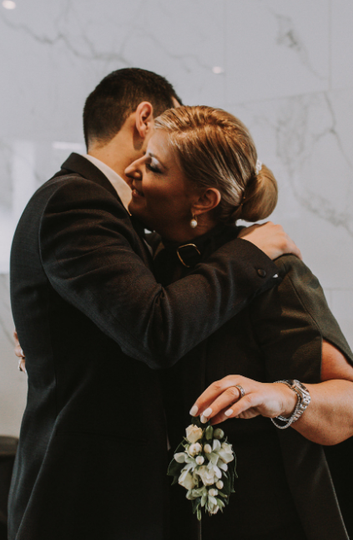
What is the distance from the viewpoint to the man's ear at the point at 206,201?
1038 mm

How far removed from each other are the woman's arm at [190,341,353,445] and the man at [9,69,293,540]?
122 millimetres

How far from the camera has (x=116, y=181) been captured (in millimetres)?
1118

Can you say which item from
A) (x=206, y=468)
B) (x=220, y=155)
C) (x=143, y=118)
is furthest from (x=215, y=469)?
(x=143, y=118)

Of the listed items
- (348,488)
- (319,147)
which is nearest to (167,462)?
(348,488)

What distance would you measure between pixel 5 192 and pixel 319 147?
1526 mm

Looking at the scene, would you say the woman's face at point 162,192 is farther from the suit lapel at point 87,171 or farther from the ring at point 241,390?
the ring at point 241,390

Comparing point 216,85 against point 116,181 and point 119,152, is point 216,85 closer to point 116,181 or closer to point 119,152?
point 119,152

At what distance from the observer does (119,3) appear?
2068 millimetres

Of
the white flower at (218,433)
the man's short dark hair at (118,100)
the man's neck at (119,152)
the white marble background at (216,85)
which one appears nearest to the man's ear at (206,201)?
the man's neck at (119,152)

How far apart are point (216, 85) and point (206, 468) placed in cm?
161

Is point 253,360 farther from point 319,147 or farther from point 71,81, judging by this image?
point 71,81

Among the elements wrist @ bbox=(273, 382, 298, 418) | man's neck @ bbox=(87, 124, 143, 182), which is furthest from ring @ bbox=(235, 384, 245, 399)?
man's neck @ bbox=(87, 124, 143, 182)

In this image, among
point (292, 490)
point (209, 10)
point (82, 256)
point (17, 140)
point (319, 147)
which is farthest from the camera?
point (17, 140)

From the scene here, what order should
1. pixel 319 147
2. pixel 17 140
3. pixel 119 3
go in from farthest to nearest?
pixel 17 140 → pixel 119 3 → pixel 319 147
